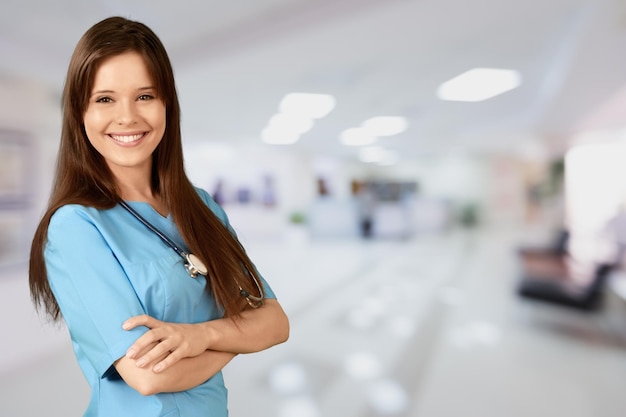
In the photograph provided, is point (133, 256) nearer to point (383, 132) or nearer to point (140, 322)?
point (140, 322)

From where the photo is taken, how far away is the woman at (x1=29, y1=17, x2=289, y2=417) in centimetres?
77

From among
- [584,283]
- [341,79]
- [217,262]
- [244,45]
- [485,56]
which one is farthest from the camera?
[341,79]

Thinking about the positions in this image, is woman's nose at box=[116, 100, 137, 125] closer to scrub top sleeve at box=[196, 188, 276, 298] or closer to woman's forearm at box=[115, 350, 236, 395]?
scrub top sleeve at box=[196, 188, 276, 298]

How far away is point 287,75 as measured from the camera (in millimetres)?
4141

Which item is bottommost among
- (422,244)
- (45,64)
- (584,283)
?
(422,244)

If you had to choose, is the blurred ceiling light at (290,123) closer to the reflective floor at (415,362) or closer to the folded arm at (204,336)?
the reflective floor at (415,362)

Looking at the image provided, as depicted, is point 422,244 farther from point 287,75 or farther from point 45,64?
point 45,64

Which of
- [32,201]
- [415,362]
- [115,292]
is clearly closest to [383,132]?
[415,362]

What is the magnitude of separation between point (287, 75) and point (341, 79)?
111cm

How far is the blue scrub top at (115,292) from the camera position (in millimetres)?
764

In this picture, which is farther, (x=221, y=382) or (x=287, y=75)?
(x=287, y=75)

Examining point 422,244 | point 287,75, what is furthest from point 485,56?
point 422,244

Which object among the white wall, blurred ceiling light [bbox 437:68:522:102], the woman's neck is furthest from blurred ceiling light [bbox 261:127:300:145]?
the woman's neck

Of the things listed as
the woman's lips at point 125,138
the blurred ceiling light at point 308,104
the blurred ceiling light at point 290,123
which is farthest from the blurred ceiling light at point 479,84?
the woman's lips at point 125,138
